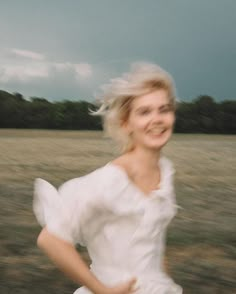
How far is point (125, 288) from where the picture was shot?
1.89m

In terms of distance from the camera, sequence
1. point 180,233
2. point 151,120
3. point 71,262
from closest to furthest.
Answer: point 71,262 → point 151,120 → point 180,233

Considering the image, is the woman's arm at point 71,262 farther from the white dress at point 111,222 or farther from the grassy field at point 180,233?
the grassy field at point 180,233

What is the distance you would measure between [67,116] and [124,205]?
30358 mm

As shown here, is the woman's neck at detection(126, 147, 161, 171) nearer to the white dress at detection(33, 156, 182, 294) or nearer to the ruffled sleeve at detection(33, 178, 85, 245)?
the white dress at detection(33, 156, 182, 294)

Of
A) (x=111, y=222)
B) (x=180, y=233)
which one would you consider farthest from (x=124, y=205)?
(x=180, y=233)

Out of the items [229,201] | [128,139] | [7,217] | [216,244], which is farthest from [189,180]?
[128,139]

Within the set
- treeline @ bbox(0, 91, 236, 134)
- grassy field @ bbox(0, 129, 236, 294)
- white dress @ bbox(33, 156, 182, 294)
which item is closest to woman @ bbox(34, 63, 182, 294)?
white dress @ bbox(33, 156, 182, 294)

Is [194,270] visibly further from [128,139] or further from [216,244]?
[128,139]

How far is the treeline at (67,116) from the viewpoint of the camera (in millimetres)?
32062

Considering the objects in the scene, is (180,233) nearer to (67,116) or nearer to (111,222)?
(111,222)

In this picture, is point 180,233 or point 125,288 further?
point 180,233

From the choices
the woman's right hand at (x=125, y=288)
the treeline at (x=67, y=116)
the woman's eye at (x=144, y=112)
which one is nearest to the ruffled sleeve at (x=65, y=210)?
the woman's right hand at (x=125, y=288)

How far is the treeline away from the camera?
105ft

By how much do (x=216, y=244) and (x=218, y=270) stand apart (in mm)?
917
